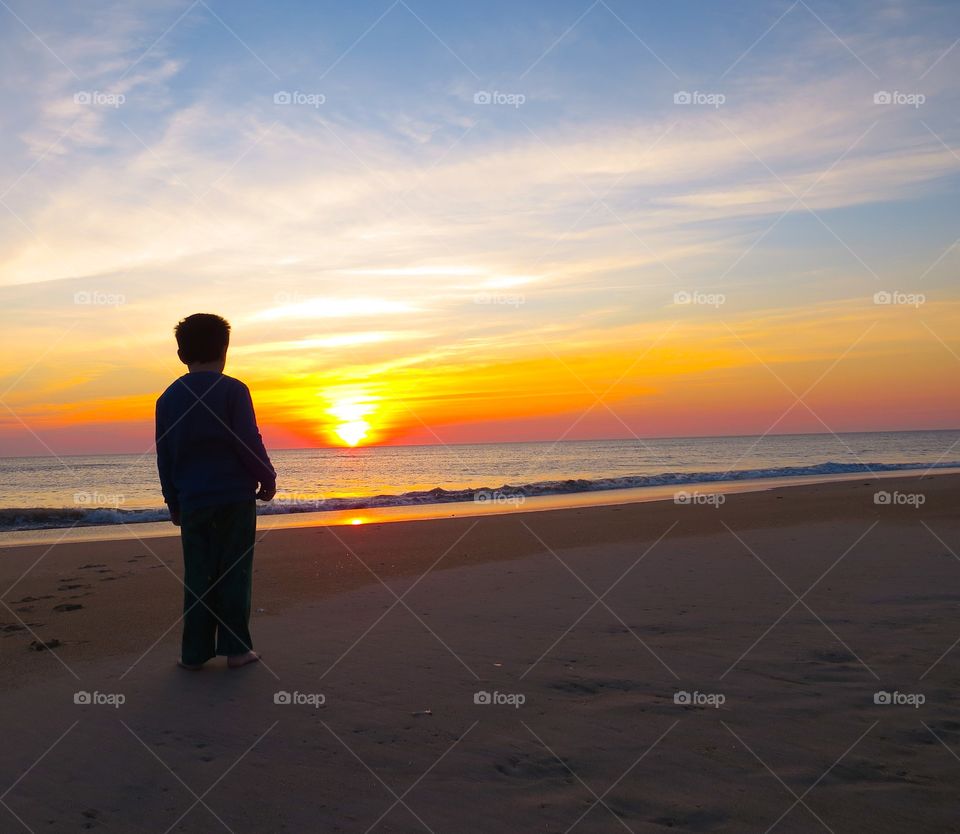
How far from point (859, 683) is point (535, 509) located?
13.1 metres

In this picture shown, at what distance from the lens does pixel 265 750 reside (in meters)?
3.34

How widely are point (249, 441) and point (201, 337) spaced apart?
0.70m

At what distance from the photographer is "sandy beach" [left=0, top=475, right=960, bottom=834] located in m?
2.86

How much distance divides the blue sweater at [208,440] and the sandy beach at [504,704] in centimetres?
106

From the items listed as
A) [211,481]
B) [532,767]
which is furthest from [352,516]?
[532,767]

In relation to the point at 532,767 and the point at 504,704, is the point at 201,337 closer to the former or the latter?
the point at 504,704

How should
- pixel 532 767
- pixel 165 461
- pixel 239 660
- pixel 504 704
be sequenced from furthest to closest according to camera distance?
pixel 165 461, pixel 239 660, pixel 504 704, pixel 532 767

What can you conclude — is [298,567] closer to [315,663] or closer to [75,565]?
[75,565]

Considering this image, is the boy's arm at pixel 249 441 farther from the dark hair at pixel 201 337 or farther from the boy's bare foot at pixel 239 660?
the boy's bare foot at pixel 239 660

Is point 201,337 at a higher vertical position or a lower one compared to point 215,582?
higher

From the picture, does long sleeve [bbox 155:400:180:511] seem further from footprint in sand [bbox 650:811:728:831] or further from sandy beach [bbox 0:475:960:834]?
footprint in sand [bbox 650:811:728:831]

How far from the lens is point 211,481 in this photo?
4594 millimetres

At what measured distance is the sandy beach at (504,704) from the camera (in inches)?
113

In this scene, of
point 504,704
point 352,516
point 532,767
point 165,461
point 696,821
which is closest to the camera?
point 696,821
